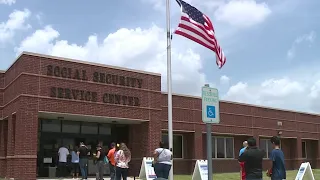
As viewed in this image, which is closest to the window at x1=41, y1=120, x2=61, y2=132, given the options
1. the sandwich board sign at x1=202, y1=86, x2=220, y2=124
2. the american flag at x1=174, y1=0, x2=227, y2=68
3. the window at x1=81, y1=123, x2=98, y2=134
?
→ the window at x1=81, y1=123, x2=98, y2=134

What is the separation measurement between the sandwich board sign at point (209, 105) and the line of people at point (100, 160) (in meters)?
8.68

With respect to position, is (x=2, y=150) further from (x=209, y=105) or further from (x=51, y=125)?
(x=209, y=105)

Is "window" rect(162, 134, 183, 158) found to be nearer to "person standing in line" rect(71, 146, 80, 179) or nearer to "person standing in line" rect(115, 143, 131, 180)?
"person standing in line" rect(71, 146, 80, 179)

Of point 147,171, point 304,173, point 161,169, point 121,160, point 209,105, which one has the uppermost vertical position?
point 209,105

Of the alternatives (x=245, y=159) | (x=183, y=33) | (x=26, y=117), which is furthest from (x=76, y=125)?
(x=245, y=159)

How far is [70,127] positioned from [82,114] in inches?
98.6

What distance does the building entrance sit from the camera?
22.6 meters

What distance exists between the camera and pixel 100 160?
63.4 feet

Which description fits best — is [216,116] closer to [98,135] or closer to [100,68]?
[100,68]

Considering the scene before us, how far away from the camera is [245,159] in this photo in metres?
8.59

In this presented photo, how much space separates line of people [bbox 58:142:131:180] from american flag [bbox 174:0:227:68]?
4.43 metres

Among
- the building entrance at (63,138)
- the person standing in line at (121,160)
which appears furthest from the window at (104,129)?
the person standing in line at (121,160)

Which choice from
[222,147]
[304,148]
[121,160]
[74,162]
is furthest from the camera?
[304,148]

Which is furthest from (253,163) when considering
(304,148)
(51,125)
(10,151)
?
(304,148)
